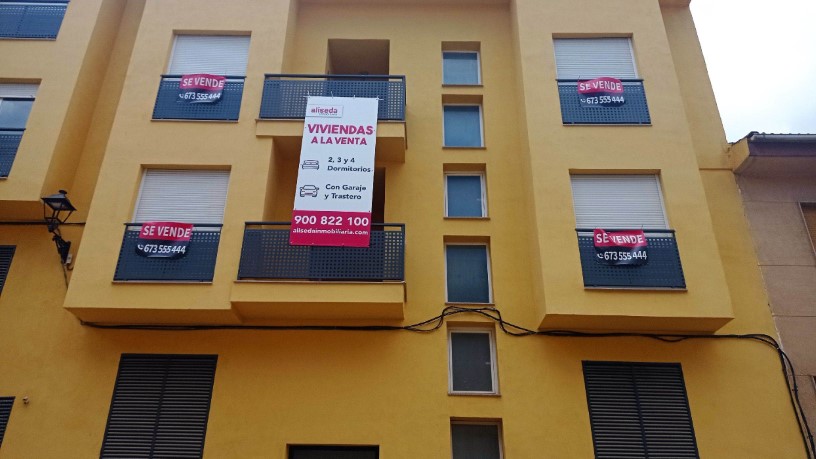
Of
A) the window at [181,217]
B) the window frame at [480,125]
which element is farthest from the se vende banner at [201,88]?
the window frame at [480,125]

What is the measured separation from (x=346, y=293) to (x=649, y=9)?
10052mm

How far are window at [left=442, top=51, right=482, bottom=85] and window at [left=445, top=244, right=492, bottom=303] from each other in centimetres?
465

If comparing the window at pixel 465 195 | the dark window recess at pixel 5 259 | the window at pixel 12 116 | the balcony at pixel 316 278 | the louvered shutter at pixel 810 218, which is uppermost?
the window at pixel 12 116

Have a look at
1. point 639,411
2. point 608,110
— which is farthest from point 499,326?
point 608,110

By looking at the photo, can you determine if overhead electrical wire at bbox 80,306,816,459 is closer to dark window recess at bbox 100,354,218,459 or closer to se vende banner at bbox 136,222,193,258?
dark window recess at bbox 100,354,218,459

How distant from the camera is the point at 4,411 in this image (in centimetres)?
943

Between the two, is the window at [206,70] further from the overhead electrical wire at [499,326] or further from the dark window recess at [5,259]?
the overhead electrical wire at [499,326]

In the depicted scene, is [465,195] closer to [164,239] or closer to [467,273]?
[467,273]

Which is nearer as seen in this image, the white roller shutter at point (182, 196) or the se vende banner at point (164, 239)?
the se vende banner at point (164, 239)

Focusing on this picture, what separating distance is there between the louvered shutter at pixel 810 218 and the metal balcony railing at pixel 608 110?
392cm

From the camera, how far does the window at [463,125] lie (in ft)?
41.1

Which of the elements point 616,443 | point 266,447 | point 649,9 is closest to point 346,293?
point 266,447

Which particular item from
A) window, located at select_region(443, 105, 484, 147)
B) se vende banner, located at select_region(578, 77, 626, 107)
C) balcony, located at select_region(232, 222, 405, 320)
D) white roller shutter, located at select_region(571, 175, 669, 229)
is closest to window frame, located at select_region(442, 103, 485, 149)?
window, located at select_region(443, 105, 484, 147)

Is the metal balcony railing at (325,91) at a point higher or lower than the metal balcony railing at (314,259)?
higher
